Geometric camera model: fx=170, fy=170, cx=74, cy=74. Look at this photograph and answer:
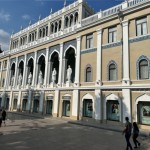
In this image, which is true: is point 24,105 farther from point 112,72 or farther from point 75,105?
point 112,72

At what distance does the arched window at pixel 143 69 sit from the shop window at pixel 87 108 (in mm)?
6526

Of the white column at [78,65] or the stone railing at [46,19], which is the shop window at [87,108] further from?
the stone railing at [46,19]

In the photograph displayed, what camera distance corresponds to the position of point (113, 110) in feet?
56.9

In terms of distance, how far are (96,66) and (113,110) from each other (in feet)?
17.3

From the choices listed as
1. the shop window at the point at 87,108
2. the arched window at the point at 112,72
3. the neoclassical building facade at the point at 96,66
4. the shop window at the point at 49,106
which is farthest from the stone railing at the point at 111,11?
the shop window at the point at 49,106

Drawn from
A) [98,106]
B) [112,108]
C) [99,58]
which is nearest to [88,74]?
[99,58]

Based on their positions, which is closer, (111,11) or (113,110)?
(113,110)

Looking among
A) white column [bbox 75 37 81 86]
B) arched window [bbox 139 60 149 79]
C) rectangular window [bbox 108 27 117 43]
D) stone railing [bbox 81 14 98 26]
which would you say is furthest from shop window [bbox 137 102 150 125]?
stone railing [bbox 81 14 98 26]

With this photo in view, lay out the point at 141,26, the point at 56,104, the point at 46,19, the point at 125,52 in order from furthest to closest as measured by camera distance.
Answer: the point at 46,19 < the point at 56,104 < the point at 125,52 < the point at 141,26

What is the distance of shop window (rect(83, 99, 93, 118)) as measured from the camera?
19383mm

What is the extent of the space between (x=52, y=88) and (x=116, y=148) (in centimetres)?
1627

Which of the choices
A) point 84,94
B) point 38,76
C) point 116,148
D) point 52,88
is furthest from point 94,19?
point 116,148

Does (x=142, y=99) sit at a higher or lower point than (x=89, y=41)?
lower

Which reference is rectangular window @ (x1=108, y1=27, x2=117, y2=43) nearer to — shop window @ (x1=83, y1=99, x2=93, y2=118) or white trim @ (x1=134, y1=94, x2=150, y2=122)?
white trim @ (x1=134, y1=94, x2=150, y2=122)
